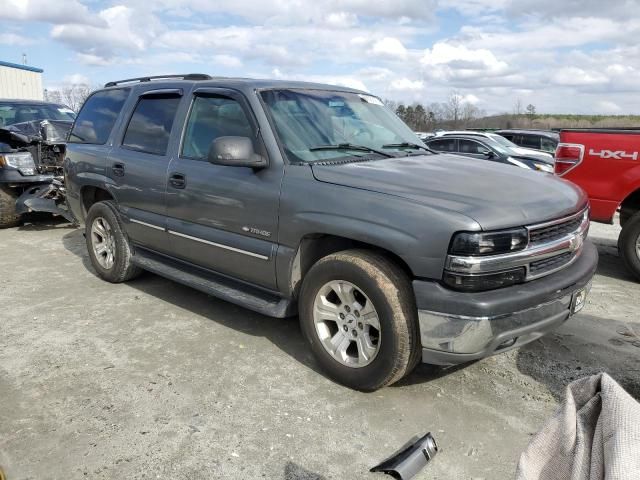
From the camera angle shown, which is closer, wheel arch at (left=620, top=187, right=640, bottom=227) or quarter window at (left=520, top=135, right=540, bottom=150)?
wheel arch at (left=620, top=187, right=640, bottom=227)

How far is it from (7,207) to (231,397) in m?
6.36

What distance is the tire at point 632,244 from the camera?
213 inches

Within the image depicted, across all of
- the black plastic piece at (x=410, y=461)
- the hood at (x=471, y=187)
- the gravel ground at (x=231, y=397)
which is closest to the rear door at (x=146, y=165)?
the gravel ground at (x=231, y=397)

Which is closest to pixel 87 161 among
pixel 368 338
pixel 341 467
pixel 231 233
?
pixel 231 233

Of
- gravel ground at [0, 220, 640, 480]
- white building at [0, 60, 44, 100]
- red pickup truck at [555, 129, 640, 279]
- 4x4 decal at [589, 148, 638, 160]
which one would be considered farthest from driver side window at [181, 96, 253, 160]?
white building at [0, 60, 44, 100]

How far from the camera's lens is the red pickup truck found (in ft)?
17.9

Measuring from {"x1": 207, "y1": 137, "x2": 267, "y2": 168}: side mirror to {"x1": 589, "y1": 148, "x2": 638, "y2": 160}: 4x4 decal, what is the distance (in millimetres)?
4001

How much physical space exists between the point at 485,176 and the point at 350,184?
0.91m

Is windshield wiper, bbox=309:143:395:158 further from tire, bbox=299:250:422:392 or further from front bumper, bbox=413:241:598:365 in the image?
front bumper, bbox=413:241:598:365

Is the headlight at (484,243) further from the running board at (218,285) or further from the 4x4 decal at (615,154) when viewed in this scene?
the 4x4 decal at (615,154)

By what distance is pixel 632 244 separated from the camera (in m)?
5.46

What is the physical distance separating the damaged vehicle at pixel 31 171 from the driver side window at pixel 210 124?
Answer: 425 cm

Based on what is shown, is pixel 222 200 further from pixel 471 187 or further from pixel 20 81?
pixel 20 81

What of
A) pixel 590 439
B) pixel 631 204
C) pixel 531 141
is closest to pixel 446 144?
pixel 531 141
